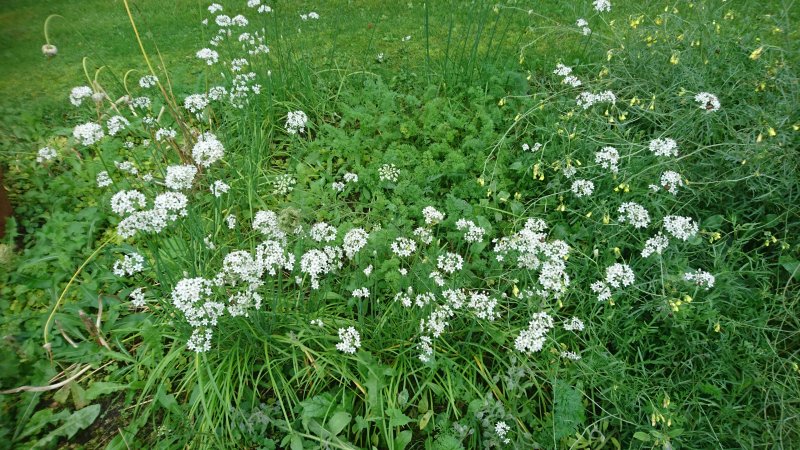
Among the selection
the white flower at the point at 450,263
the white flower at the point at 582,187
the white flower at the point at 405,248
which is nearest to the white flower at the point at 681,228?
the white flower at the point at 582,187

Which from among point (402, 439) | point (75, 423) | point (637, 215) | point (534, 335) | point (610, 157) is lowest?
point (75, 423)

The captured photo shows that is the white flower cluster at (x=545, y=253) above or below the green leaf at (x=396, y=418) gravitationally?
above

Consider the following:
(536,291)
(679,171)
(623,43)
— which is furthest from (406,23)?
(536,291)

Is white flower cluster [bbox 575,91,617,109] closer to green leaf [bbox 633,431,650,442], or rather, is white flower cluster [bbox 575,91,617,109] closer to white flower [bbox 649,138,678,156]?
white flower [bbox 649,138,678,156]

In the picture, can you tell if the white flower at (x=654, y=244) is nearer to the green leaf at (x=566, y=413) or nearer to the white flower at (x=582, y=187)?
the white flower at (x=582, y=187)

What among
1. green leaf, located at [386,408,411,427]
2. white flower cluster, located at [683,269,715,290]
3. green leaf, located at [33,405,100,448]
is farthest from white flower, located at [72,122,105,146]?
white flower cluster, located at [683,269,715,290]

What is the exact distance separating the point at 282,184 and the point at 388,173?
0.70m

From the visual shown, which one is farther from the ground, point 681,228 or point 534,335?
point 681,228

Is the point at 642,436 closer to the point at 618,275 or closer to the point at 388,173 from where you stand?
the point at 618,275

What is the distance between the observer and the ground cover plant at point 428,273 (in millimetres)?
2246

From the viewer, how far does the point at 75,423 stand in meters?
2.34

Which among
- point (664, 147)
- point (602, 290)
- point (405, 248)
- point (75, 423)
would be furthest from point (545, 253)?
point (75, 423)

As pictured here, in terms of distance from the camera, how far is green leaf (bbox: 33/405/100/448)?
7.54ft

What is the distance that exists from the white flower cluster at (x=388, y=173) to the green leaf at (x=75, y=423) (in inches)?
79.6
